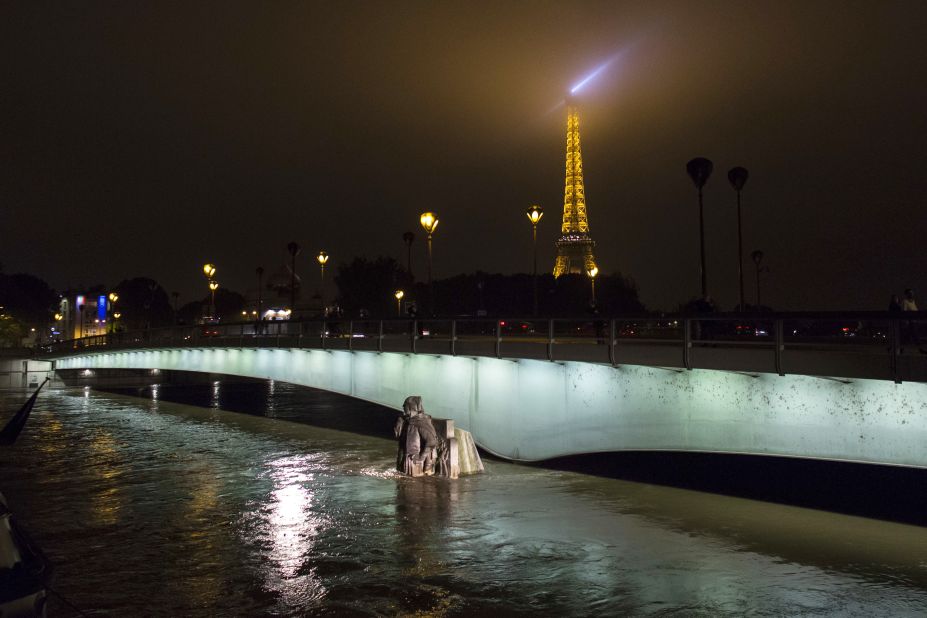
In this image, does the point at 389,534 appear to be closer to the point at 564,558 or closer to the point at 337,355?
the point at 564,558

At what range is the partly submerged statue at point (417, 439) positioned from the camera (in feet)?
82.4

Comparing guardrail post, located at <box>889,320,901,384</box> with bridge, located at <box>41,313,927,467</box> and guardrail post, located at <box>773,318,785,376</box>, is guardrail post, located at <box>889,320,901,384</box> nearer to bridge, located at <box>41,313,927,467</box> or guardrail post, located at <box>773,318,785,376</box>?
bridge, located at <box>41,313,927,467</box>

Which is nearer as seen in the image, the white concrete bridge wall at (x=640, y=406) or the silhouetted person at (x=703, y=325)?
the white concrete bridge wall at (x=640, y=406)

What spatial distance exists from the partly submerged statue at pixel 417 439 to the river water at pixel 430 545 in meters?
0.93

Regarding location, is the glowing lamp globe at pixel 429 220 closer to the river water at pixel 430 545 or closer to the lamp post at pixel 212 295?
the river water at pixel 430 545

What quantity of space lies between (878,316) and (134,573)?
48.9ft

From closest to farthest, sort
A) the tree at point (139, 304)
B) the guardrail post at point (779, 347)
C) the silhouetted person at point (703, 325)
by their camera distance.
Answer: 1. the guardrail post at point (779, 347)
2. the silhouetted person at point (703, 325)
3. the tree at point (139, 304)

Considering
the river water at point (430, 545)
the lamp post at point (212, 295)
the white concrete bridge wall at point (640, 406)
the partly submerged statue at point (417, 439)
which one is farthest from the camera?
the lamp post at point (212, 295)

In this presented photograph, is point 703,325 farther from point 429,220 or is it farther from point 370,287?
point 370,287

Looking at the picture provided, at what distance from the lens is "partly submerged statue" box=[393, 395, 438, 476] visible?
2512 cm

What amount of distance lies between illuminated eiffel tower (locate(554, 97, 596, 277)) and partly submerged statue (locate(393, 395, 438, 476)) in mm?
104626

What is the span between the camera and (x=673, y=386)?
18.9m

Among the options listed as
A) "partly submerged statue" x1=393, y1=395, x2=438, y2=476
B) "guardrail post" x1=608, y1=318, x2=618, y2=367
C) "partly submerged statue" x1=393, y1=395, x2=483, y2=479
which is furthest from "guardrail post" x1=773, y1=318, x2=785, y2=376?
"partly submerged statue" x1=393, y1=395, x2=438, y2=476

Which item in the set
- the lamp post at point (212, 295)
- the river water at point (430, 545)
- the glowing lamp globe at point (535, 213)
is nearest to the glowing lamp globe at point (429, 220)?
the glowing lamp globe at point (535, 213)
